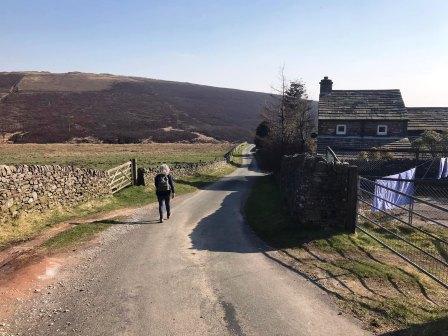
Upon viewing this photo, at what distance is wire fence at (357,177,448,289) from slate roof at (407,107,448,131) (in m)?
17.1

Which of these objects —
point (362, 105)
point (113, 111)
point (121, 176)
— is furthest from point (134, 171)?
point (113, 111)

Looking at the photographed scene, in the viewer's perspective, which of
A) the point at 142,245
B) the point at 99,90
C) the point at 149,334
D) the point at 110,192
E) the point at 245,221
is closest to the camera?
the point at 149,334

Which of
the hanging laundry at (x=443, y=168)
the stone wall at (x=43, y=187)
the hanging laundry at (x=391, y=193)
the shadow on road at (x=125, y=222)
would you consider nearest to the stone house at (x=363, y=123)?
the hanging laundry at (x=443, y=168)

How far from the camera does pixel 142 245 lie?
11742 mm

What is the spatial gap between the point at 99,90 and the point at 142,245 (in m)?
99.2

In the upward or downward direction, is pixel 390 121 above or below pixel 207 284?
above

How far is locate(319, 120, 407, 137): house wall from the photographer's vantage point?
31.6 meters

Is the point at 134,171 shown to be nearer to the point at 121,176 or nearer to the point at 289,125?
the point at 121,176

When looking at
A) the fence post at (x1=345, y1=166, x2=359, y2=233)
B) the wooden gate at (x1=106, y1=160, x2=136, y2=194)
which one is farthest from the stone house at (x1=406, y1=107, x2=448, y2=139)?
the fence post at (x1=345, y1=166, x2=359, y2=233)

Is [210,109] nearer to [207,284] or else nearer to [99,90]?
[99,90]

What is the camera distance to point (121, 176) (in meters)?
21.2

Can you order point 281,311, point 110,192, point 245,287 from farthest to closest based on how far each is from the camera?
point 110,192, point 245,287, point 281,311

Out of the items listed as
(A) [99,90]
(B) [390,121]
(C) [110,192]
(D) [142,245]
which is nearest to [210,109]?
(A) [99,90]

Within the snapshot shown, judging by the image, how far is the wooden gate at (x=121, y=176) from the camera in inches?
777
